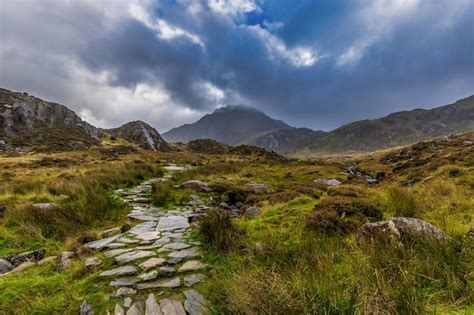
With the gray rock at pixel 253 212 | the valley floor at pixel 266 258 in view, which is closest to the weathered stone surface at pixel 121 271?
the valley floor at pixel 266 258

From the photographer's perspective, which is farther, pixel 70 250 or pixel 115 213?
pixel 115 213

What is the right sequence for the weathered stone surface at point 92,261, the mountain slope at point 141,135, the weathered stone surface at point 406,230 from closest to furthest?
the weathered stone surface at point 406,230, the weathered stone surface at point 92,261, the mountain slope at point 141,135

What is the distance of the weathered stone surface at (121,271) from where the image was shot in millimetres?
4023

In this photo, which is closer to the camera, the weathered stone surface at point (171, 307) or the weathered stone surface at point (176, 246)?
the weathered stone surface at point (171, 307)

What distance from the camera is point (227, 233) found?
16.4ft

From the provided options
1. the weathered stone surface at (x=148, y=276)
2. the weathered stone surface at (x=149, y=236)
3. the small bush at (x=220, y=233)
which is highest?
the small bush at (x=220, y=233)

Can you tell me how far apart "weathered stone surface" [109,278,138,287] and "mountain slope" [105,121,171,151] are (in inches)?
2411

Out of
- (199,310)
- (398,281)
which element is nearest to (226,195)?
(199,310)

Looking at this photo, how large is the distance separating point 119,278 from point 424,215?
587cm

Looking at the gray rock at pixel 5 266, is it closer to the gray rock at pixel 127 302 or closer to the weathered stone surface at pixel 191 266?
the gray rock at pixel 127 302

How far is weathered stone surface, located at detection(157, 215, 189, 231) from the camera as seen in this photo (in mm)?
6406

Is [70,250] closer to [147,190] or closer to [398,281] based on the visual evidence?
[398,281]

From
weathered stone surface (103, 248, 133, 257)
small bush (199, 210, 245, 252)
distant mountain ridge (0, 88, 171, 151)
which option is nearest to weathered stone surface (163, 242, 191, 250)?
small bush (199, 210, 245, 252)

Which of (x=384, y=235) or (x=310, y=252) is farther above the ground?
(x=384, y=235)
